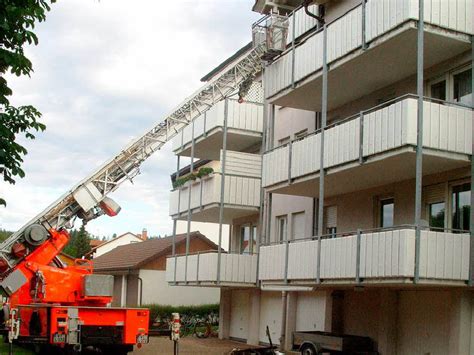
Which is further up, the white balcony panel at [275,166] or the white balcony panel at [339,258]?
the white balcony panel at [275,166]

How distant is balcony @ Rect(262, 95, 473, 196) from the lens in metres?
15.9

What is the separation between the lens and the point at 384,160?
16781 mm

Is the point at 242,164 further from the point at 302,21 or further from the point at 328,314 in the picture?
the point at 328,314

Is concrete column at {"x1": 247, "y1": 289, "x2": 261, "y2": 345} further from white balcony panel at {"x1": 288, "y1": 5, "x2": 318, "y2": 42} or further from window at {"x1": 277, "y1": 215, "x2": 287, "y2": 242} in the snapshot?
white balcony panel at {"x1": 288, "y1": 5, "x2": 318, "y2": 42}

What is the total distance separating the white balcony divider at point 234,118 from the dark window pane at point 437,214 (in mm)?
10671

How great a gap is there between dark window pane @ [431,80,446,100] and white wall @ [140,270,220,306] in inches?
980

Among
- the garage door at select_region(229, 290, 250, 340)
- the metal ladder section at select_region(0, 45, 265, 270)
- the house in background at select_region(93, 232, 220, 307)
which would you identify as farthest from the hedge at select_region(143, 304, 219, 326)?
the metal ladder section at select_region(0, 45, 265, 270)

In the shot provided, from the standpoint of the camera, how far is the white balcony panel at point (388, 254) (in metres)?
15.2

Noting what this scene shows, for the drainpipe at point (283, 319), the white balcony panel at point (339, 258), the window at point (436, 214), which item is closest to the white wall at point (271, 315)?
the drainpipe at point (283, 319)

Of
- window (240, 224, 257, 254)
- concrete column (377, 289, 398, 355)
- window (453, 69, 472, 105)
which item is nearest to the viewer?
window (453, 69, 472, 105)

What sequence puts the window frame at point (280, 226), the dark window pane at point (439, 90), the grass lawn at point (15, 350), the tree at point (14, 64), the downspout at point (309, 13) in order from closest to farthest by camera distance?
the tree at point (14, 64)
the dark window pane at point (439, 90)
the downspout at point (309, 13)
the grass lawn at point (15, 350)
the window frame at point (280, 226)

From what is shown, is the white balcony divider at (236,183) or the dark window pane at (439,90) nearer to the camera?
the dark window pane at (439,90)

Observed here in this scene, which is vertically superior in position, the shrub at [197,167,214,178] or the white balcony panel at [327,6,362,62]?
the white balcony panel at [327,6,362,62]

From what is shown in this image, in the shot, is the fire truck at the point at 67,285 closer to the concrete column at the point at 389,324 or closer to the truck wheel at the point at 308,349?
the truck wheel at the point at 308,349
